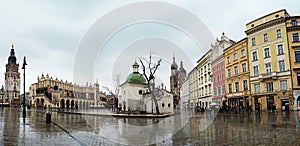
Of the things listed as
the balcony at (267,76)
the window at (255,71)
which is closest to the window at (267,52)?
the window at (255,71)

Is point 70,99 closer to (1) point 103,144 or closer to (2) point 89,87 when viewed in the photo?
(2) point 89,87

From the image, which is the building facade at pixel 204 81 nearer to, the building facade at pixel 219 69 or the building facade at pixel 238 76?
the building facade at pixel 219 69

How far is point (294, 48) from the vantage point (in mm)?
37031

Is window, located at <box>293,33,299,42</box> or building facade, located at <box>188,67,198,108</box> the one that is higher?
window, located at <box>293,33,299,42</box>

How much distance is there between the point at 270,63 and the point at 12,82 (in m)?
124

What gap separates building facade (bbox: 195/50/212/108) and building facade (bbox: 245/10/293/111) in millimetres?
16475

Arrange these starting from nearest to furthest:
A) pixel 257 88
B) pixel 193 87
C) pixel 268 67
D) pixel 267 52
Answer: pixel 268 67
pixel 267 52
pixel 257 88
pixel 193 87

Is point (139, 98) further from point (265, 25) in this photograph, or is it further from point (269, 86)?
point (265, 25)

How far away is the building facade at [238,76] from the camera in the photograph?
144 ft

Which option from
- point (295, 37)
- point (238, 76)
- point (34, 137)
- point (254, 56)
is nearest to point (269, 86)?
point (254, 56)

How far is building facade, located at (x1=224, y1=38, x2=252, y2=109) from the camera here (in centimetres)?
4388

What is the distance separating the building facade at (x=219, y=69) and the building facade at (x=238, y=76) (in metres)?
2.32

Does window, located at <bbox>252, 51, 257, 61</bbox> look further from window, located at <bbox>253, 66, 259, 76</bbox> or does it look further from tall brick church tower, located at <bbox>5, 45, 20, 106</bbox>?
tall brick church tower, located at <bbox>5, 45, 20, 106</bbox>

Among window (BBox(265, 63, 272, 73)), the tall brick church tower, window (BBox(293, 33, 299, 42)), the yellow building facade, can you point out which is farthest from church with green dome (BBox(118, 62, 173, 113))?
the tall brick church tower
